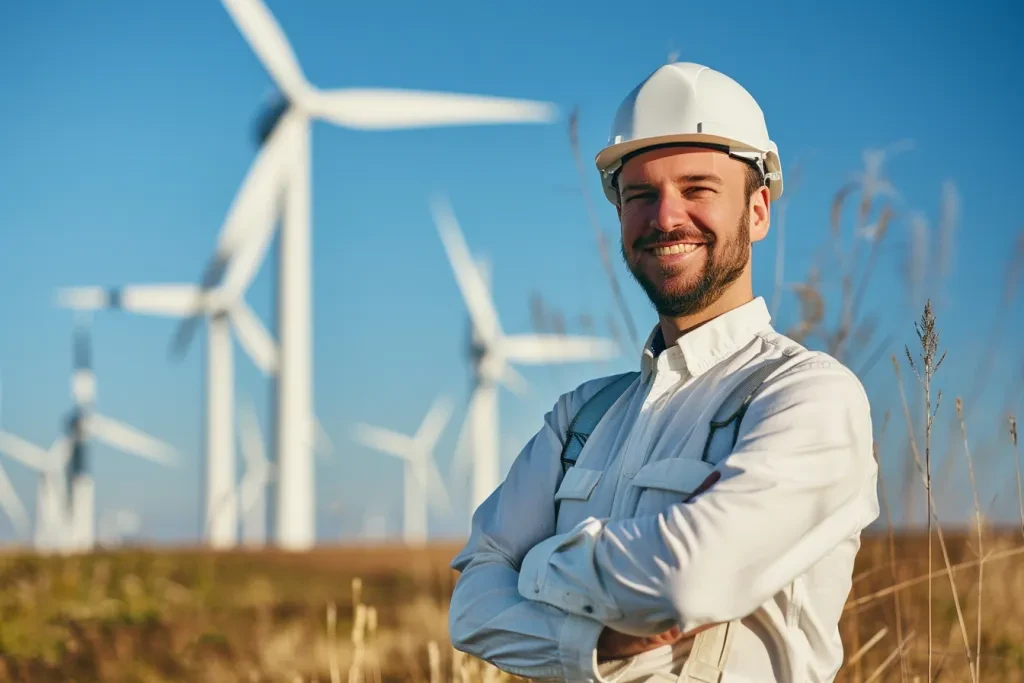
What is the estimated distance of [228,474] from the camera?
3394 centimetres

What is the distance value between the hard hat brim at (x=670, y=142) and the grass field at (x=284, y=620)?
1713 millimetres

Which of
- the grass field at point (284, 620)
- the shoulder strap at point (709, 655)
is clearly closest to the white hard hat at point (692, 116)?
the shoulder strap at point (709, 655)

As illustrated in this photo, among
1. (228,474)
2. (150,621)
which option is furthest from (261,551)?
(228,474)

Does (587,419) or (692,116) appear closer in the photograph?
(692,116)

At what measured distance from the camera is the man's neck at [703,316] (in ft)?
12.3

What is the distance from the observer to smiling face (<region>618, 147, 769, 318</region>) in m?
3.65

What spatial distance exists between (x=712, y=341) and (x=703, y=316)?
0.12m

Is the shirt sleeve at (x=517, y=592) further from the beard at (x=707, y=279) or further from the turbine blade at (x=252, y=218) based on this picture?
the turbine blade at (x=252, y=218)

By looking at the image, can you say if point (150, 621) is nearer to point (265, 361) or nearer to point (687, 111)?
point (687, 111)

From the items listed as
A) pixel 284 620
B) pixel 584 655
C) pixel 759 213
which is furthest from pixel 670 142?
pixel 284 620

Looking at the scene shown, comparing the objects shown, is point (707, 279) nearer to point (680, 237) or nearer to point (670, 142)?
point (680, 237)

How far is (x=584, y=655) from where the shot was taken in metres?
3.31

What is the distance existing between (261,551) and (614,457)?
16.6 metres

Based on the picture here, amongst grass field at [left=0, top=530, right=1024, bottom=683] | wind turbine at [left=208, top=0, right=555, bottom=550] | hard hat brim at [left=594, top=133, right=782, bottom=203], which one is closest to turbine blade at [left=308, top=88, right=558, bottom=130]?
wind turbine at [left=208, top=0, right=555, bottom=550]
